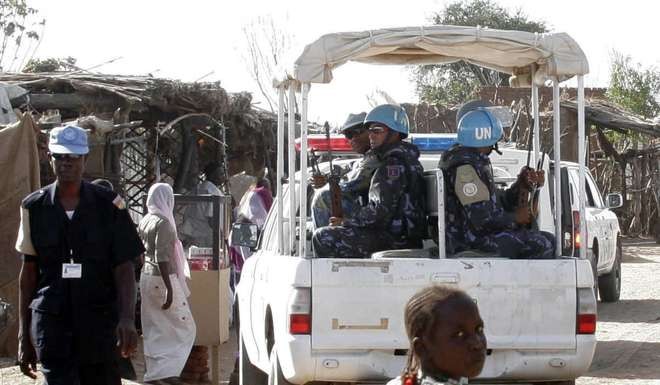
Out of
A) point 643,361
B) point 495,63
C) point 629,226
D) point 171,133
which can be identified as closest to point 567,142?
point 629,226

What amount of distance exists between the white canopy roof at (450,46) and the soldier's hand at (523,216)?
866 millimetres

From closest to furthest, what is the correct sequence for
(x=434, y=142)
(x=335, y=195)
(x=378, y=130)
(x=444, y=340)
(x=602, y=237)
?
(x=444, y=340)
(x=335, y=195)
(x=378, y=130)
(x=434, y=142)
(x=602, y=237)

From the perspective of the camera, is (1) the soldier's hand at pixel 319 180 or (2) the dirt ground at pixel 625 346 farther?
(2) the dirt ground at pixel 625 346

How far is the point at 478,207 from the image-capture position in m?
7.32

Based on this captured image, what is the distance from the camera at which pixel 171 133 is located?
1513cm

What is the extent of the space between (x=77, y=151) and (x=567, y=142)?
77.4ft

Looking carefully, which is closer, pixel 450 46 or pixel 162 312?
pixel 450 46

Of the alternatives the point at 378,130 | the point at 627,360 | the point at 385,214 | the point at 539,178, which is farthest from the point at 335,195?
the point at 627,360

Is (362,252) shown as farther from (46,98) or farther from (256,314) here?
(46,98)

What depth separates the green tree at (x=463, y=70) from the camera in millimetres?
44281

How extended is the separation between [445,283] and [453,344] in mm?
3062

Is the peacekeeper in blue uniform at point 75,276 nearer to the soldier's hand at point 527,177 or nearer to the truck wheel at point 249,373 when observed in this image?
the soldier's hand at point 527,177

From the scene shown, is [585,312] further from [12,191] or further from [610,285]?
[610,285]

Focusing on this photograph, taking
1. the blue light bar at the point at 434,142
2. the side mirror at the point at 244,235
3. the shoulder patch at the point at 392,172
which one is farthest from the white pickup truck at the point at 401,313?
the blue light bar at the point at 434,142
